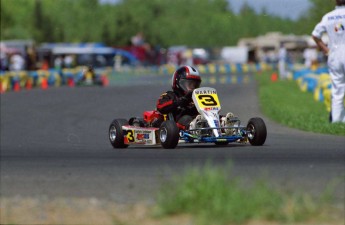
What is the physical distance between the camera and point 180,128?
439 inches

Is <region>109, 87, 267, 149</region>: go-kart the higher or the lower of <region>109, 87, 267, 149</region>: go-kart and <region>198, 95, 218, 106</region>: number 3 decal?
the lower

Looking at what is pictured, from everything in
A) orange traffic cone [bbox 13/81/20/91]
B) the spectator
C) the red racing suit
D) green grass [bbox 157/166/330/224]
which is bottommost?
green grass [bbox 157/166/330/224]

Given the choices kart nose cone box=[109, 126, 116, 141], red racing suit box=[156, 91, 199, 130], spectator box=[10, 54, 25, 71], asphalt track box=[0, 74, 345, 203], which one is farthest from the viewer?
spectator box=[10, 54, 25, 71]

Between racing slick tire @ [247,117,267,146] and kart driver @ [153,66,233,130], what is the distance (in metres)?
0.75

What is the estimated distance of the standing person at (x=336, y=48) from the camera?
13.0 meters

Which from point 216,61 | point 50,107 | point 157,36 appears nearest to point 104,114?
point 50,107

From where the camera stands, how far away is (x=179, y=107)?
11.3 meters

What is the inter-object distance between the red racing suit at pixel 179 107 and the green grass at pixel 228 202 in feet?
15.2

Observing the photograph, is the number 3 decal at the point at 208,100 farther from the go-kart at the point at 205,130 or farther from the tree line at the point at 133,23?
the tree line at the point at 133,23

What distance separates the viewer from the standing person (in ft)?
42.8

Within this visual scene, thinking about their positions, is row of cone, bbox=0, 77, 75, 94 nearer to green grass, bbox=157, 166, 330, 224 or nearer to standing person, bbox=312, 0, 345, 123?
standing person, bbox=312, 0, 345, 123

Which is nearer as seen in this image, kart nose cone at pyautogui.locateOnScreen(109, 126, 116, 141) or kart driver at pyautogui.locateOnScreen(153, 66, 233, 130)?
kart driver at pyautogui.locateOnScreen(153, 66, 233, 130)

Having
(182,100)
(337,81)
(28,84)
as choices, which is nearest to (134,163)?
(182,100)

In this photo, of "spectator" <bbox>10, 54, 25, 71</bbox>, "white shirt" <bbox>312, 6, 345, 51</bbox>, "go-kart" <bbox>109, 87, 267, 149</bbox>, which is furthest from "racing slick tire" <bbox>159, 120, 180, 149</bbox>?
"spectator" <bbox>10, 54, 25, 71</bbox>
